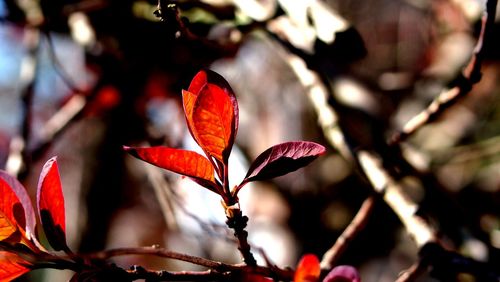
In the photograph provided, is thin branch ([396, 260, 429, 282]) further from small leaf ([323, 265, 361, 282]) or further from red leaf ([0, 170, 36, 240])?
red leaf ([0, 170, 36, 240])

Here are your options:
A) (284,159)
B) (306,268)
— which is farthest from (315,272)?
(284,159)

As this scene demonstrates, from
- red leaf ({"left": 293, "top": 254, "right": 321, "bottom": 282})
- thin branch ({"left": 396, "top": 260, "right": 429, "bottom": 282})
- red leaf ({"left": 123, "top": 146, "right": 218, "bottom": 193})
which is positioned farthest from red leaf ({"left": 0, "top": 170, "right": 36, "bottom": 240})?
thin branch ({"left": 396, "top": 260, "right": 429, "bottom": 282})

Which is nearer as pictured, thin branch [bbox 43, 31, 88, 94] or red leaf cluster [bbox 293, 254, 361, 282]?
red leaf cluster [bbox 293, 254, 361, 282]

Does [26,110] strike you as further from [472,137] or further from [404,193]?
[472,137]

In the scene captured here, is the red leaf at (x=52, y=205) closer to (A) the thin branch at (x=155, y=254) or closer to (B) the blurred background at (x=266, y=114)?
(A) the thin branch at (x=155, y=254)

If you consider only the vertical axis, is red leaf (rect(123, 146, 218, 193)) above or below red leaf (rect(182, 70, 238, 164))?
below

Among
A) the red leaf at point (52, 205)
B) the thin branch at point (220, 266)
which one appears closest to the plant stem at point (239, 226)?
the thin branch at point (220, 266)
